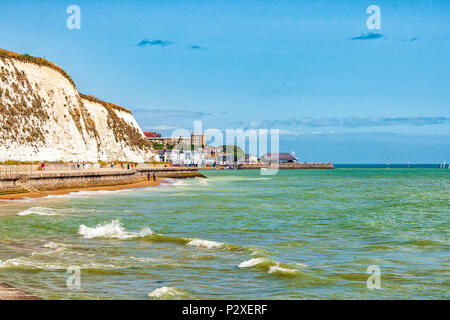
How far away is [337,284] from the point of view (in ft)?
37.4

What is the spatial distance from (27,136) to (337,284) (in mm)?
55562

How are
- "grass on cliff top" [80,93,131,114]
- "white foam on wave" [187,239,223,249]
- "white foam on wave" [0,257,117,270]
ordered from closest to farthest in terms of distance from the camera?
"white foam on wave" [0,257,117,270]
"white foam on wave" [187,239,223,249]
"grass on cliff top" [80,93,131,114]

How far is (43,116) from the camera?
217 ft

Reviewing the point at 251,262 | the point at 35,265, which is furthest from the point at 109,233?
the point at 251,262

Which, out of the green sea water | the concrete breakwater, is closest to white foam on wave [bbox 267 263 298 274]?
the green sea water

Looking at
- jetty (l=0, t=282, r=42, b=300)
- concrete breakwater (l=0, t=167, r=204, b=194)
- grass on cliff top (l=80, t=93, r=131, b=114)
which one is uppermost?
grass on cliff top (l=80, t=93, r=131, b=114)

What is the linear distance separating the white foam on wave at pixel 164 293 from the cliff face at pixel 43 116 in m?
49.5

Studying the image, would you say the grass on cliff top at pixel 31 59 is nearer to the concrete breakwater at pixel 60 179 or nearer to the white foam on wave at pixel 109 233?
the concrete breakwater at pixel 60 179

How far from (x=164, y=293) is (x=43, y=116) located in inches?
2384

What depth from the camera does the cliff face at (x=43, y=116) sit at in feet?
195

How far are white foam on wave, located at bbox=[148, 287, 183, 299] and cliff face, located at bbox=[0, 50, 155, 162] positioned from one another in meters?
49.5

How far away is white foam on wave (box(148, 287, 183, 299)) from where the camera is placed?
33.0ft

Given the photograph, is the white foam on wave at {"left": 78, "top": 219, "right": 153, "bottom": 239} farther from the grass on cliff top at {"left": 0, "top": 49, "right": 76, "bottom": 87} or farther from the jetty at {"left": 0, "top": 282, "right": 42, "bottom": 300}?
the grass on cliff top at {"left": 0, "top": 49, "right": 76, "bottom": 87}

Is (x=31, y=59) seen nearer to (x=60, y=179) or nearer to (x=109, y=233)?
(x=60, y=179)
